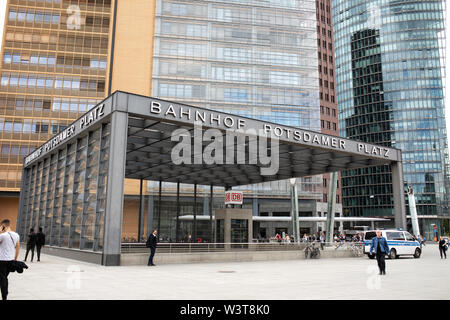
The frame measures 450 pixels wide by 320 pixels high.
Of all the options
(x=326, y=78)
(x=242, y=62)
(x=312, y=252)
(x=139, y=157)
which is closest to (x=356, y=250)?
(x=312, y=252)

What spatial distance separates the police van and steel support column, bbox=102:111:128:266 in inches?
611

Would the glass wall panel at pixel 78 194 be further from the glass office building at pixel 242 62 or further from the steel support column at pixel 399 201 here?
the glass office building at pixel 242 62

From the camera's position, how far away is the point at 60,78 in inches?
2366

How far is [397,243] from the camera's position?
81.8 ft

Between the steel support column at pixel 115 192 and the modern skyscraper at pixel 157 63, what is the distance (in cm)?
4062

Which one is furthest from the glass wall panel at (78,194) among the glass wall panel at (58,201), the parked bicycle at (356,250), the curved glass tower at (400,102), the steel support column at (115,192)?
the curved glass tower at (400,102)

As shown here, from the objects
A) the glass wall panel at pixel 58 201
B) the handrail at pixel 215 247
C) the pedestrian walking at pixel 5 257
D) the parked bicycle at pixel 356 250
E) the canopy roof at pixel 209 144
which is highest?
the canopy roof at pixel 209 144

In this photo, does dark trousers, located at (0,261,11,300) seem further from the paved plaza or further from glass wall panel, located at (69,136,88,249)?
glass wall panel, located at (69,136,88,249)

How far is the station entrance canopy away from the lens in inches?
711

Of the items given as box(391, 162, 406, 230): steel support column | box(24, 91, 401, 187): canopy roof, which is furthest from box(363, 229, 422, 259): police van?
box(24, 91, 401, 187): canopy roof

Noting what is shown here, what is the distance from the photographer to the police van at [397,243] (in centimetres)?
2472
